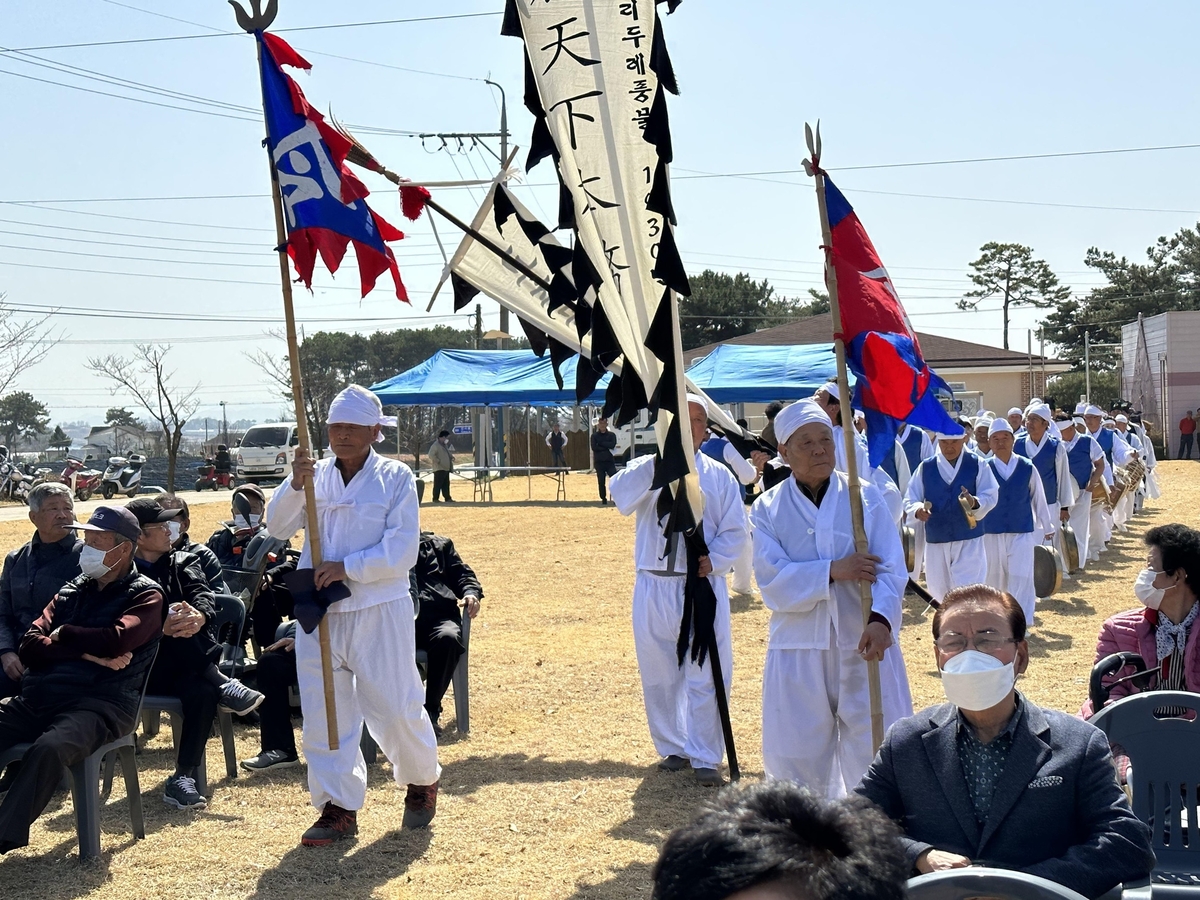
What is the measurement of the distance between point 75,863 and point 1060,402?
169 ft

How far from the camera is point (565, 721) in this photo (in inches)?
315

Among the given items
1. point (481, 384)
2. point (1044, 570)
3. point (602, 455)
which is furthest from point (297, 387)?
point (481, 384)

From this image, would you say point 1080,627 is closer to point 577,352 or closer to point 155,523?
point 577,352

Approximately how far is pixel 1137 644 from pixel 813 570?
122 centimetres

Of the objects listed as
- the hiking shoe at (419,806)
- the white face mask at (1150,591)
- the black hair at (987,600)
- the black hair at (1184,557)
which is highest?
the black hair at (987,600)

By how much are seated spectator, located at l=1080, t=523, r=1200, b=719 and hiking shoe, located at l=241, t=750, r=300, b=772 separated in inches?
171

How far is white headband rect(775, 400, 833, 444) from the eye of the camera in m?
5.06

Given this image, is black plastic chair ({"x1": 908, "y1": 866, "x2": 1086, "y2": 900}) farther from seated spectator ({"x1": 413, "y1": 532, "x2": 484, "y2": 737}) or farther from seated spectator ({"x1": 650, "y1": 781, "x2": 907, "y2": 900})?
seated spectator ({"x1": 413, "y1": 532, "x2": 484, "y2": 737})

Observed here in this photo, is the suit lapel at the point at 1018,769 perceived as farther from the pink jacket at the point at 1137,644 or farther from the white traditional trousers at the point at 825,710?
the white traditional trousers at the point at 825,710

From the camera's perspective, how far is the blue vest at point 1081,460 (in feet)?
52.5

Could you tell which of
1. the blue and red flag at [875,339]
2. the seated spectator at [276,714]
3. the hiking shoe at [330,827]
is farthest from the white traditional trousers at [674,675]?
the seated spectator at [276,714]

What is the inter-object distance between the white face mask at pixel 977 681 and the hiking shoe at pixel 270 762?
477 cm

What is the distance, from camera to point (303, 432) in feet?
18.1

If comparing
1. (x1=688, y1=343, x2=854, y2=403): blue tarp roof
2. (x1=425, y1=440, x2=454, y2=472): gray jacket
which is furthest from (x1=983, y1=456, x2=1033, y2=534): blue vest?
(x1=425, y1=440, x2=454, y2=472): gray jacket
